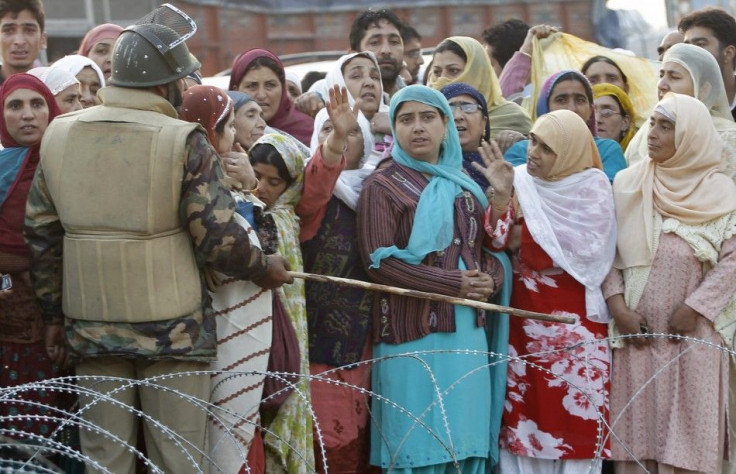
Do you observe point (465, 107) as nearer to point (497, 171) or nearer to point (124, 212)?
point (497, 171)

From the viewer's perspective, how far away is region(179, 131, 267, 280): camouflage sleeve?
16.0 ft

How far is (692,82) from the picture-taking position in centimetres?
677

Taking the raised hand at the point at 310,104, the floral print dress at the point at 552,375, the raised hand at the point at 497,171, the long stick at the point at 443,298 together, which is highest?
the raised hand at the point at 310,104

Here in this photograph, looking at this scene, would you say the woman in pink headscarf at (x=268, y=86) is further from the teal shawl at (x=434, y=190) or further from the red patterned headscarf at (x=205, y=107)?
the red patterned headscarf at (x=205, y=107)

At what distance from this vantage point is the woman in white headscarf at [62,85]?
6180 millimetres

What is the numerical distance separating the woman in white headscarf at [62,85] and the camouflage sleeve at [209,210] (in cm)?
150

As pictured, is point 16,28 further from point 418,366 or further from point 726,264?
point 726,264

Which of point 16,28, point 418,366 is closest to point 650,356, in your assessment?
point 418,366

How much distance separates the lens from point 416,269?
5805 mm

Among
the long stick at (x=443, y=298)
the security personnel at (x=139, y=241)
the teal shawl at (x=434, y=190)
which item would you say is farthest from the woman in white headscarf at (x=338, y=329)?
the security personnel at (x=139, y=241)

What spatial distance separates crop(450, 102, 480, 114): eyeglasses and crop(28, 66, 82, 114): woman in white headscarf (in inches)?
68.9

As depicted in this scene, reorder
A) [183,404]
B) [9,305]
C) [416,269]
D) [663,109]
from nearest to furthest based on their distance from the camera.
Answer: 1. [183,404]
2. [9,305]
3. [416,269]
4. [663,109]

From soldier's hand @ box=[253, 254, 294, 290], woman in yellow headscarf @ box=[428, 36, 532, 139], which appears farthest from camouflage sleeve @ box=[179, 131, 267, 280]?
woman in yellow headscarf @ box=[428, 36, 532, 139]

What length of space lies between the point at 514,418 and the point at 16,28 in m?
3.37
